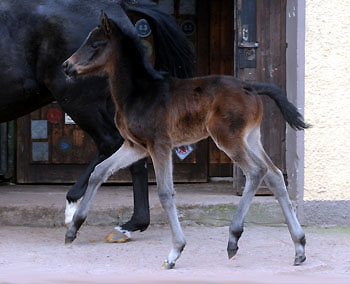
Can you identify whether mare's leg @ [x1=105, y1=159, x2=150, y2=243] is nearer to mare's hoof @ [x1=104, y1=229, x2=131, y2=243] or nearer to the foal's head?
mare's hoof @ [x1=104, y1=229, x2=131, y2=243]

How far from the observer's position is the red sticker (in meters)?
7.97

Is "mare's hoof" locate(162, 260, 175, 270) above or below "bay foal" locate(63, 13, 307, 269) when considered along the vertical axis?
below

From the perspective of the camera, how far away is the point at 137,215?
547 cm

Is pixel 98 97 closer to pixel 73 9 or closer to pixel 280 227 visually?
pixel 73 9

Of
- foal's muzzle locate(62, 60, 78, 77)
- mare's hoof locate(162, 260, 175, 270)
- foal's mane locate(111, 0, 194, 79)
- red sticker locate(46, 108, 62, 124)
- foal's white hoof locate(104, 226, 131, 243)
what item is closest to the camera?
mare's hoof locate(162, 260, 175, 270)

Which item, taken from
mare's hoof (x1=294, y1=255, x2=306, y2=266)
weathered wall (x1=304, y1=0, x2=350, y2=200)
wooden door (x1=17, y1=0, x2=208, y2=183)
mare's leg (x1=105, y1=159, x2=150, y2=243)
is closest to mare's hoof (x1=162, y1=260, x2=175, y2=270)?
mare's hoof (x1=294, y1=255, x2=306, y2=266)

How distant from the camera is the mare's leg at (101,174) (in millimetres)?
4902

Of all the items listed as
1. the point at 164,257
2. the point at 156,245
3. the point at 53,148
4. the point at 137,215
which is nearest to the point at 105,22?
→ the point at 137,215

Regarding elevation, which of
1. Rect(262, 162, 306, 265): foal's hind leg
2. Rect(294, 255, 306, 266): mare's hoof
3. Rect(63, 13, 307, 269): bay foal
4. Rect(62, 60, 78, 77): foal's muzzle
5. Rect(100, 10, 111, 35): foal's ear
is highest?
Rect(100, 10, 111, 35): foal's ear

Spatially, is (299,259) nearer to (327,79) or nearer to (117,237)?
(117,237)

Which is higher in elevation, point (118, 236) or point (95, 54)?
point (95, 54)

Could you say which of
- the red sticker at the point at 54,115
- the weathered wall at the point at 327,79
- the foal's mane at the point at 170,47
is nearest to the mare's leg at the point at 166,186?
the foal's mane at the point at 170,47

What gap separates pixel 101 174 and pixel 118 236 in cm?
74

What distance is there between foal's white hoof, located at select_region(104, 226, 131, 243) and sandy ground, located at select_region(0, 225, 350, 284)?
0.06 m
